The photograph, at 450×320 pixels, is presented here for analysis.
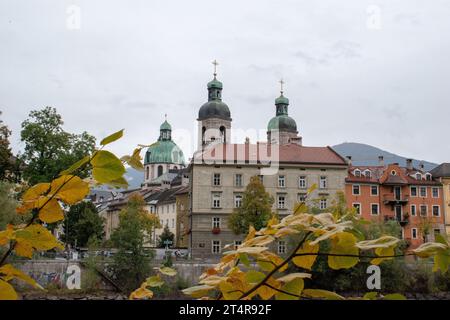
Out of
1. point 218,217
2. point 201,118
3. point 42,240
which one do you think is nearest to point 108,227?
point 201,118

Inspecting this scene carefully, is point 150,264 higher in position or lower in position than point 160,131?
lower

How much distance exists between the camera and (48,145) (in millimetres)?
→ 29188

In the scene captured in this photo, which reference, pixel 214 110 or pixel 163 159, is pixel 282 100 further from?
pixel 163 159

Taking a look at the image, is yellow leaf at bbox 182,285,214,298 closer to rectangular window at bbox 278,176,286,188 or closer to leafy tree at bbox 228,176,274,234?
leafy tree at bbox 228,176,274,234

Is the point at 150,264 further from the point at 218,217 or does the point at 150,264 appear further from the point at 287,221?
the point at 287,221

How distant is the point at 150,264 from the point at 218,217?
7074 mm

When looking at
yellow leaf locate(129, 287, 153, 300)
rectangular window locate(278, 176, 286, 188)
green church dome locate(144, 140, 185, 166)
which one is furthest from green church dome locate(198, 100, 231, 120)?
yellow leaf locate(129, 287, 153, 300)

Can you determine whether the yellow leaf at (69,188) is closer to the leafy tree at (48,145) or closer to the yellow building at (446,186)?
the leafy tree at (48,145)

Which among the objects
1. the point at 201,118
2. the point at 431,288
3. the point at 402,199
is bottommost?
the point at 431,288

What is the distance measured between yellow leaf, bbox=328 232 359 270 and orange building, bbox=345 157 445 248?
36.2 metres

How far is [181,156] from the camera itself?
87.4 metres

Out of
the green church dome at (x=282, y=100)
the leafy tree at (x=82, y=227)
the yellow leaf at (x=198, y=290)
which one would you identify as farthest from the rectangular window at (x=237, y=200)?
the yellow leaf at (x=198, y=290)
